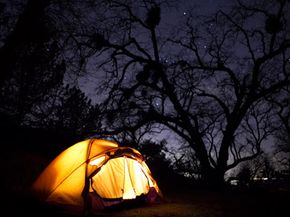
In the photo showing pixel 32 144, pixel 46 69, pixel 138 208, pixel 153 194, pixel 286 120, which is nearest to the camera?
pixel 138 208

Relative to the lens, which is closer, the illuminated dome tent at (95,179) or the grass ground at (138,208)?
the grass ground at (138,208)

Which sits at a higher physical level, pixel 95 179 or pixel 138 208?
pixel 95 179

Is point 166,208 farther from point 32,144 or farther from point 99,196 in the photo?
point 32,144

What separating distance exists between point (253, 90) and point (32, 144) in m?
9.91

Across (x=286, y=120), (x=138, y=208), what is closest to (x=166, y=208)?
(x=138, y=208)

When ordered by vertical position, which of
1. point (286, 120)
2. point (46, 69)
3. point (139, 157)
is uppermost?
point (46, 69)

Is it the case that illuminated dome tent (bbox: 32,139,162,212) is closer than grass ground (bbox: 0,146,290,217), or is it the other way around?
grass ground (bbox: 0,146,290,217)

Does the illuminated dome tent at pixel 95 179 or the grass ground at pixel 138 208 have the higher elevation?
the illuminated dome tent at pixel 95 179

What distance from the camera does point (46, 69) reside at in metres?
15.3

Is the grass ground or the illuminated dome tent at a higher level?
the illuminated dome tent

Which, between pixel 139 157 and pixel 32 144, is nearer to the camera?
pixel 139 157

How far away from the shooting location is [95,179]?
5.39m

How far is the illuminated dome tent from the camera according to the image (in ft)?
16.0

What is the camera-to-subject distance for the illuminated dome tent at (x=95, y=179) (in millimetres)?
4877
